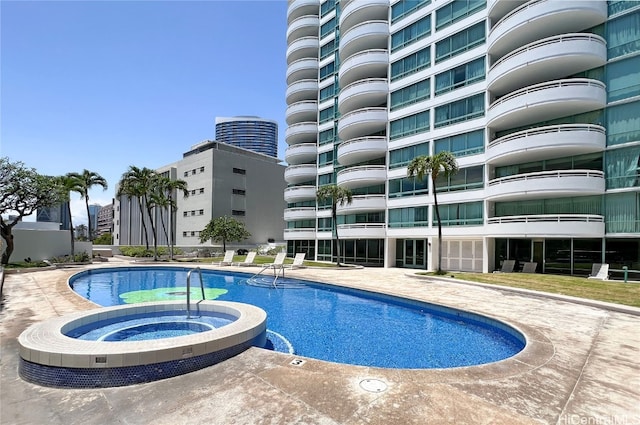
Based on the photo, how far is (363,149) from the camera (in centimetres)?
3156

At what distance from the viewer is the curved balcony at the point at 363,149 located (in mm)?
31188

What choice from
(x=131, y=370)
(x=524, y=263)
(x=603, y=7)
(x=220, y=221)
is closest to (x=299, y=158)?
(x=220, y=221)

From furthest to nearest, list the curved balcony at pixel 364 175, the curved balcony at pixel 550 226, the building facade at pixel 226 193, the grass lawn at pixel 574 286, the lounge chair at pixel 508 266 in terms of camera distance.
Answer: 1. the building facade at pixel 226 193
2. the curved balcony at pixel 364 175
3. the lounge chair at pixel 508 266
4. the curved balcony at pixel 550 226
5. the grass lawn at pixel 574 286

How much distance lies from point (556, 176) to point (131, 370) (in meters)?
23.7

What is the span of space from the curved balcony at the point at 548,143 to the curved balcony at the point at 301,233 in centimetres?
2057

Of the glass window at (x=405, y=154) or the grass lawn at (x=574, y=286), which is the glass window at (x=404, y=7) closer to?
the glass window at (x=405, y=154)

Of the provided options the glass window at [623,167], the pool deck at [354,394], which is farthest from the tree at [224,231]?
the glass window at [623,167]

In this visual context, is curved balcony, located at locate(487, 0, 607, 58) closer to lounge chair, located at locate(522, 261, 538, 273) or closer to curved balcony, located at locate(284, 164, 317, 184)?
lounge chair, located at locate(522, 261, 538, 273)

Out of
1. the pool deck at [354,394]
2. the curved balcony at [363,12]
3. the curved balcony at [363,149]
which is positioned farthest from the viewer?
the curved balcony at [363,12]

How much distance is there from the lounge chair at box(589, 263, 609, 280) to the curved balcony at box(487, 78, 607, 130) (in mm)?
9627

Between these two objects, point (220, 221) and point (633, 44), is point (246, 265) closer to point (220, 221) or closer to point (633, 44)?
point (220, 221)

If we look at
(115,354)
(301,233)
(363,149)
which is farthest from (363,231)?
(115,354)

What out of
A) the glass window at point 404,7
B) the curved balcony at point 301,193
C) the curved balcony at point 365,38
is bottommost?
the curved balcony at point 301,193

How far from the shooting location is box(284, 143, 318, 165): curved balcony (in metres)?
40.0
